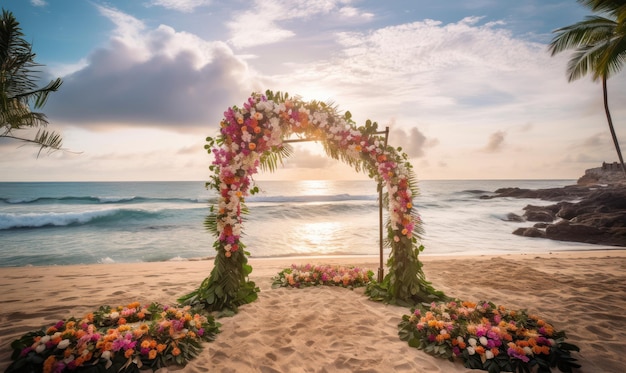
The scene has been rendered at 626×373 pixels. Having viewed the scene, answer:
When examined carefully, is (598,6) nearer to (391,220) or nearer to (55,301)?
(391,220)

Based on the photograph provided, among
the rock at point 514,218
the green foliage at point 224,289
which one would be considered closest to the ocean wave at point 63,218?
the green foliage at point 224,289

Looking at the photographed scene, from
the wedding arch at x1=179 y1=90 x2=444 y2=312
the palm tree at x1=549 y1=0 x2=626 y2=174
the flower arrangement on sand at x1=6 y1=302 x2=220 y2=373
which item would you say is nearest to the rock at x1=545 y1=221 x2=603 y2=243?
the palm tree at x1=549 y1=0 x2=626 y2=174

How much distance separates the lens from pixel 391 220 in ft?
17.6

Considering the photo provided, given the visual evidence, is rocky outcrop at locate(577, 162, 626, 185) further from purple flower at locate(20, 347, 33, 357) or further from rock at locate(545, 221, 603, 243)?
purple flower at locate(20, 347, 33, 357)

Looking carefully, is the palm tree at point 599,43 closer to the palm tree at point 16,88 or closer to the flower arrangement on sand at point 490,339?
the flower arrangement on sand at point 490,339

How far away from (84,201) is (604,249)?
4508 cm

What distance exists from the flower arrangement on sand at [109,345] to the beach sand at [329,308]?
21 cm

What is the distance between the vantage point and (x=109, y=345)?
120 inches

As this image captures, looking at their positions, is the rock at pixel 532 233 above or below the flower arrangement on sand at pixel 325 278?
below

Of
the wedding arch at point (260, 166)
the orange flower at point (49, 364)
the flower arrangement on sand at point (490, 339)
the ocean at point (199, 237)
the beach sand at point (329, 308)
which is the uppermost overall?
the wedding arch at point (260, 166)

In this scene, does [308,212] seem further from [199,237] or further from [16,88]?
[16,88]

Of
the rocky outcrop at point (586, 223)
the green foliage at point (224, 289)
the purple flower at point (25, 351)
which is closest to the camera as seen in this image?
the purple flower at point (25, 351)

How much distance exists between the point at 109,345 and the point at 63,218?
76.6ft

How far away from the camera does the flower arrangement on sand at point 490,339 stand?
10.5 ft
